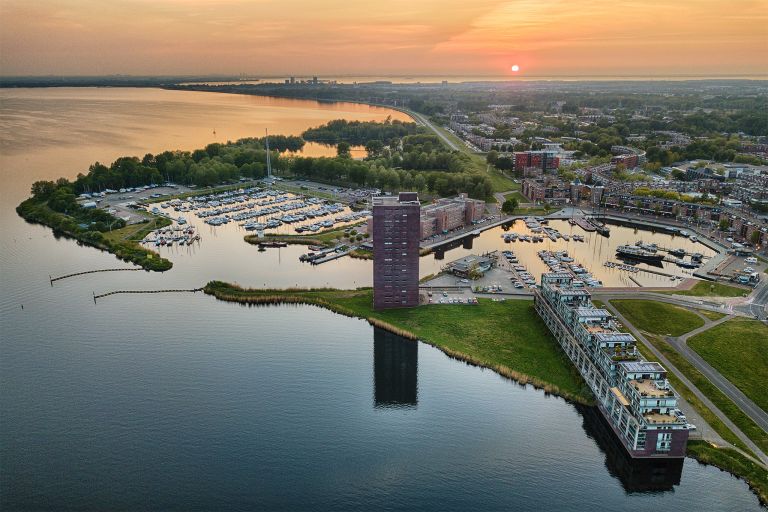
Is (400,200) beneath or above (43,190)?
above

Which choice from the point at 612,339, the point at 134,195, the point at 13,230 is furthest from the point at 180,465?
the point at 134,195

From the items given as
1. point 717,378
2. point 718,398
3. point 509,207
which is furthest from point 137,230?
point 718,398

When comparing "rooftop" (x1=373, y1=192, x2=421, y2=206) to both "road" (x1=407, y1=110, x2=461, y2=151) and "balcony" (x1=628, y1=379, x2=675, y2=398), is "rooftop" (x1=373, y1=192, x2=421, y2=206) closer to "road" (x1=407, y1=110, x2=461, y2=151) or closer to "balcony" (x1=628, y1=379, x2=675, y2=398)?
"balcony" (x1=628, y1=379, x2=675, y2=398)

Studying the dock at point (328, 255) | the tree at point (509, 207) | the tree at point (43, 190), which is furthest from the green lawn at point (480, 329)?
the tree at point (43, 190)

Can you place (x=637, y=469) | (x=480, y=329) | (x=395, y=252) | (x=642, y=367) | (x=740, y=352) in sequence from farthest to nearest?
(x=395, y=252)
(x=480, y=329)
(x=740, y=352)
(x=642, y=367)
(x=637, y=469)

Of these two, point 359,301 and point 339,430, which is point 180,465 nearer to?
point 339,430

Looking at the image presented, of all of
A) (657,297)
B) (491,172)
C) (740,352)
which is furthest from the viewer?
(491,172)

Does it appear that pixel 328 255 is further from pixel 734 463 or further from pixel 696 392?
pixel 734 463
